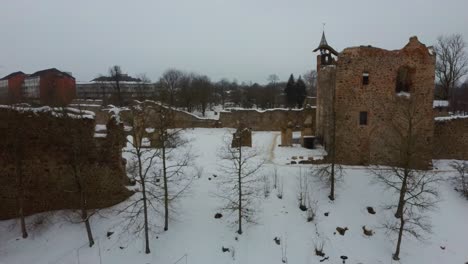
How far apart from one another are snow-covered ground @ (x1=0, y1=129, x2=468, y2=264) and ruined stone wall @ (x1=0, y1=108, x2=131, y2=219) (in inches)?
28.4

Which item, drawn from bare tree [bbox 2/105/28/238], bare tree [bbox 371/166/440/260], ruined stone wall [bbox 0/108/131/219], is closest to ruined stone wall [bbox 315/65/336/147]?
bare tree [bbox 371/166/440/260]

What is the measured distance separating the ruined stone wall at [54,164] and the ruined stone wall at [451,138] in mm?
19006

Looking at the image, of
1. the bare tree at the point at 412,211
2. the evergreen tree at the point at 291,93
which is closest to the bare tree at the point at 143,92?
the bare tree at the point at 412,211

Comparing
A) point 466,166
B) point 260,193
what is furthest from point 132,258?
point 466,166

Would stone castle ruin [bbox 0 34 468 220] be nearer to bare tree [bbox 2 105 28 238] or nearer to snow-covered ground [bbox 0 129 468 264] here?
bare tree [bbox 2 105 28 238]

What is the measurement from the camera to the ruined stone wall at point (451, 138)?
1856 centimetres

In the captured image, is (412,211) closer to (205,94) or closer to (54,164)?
(54,164)

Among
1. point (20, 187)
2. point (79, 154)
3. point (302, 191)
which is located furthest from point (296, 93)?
Answer: point (20, 187)

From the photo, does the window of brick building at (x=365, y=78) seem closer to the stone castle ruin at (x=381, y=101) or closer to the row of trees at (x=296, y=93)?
the stone castle ruin at (x=381, y=101)

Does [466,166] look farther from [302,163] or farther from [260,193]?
[260,193]

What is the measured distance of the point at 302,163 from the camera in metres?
17.8

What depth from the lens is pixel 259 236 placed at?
508 inches

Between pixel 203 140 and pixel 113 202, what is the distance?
446 inches

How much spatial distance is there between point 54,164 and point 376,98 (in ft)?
57.4
